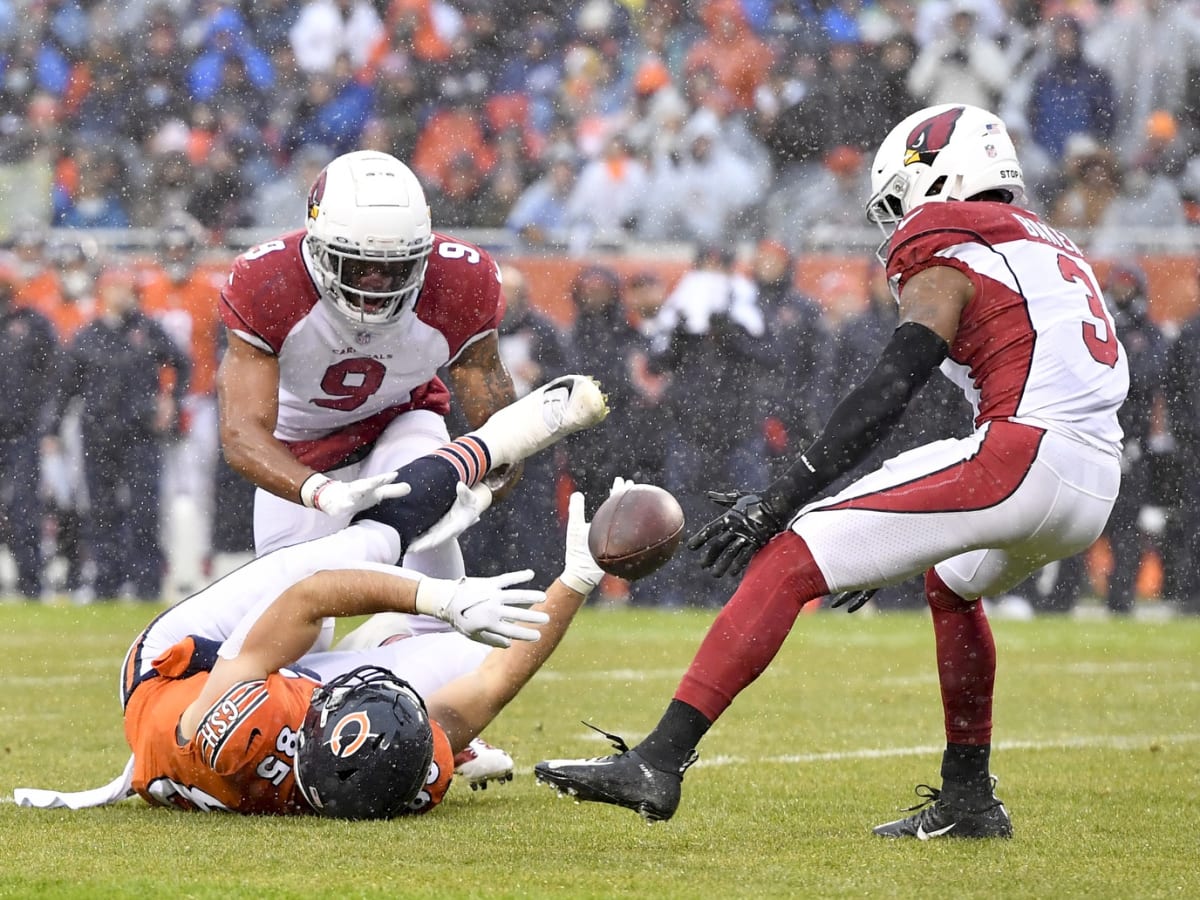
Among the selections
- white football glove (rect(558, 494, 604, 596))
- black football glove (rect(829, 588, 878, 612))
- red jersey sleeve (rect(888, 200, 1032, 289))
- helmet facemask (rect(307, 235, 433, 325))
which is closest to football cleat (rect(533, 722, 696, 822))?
black football glove (rect(829, 588, 878, 612))

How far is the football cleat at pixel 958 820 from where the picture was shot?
4547 mm

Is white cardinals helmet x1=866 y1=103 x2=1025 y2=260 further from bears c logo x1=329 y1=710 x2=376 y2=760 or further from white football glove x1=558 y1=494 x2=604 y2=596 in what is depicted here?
bears c logo x1=329 y1=710 x2=376 y2=760

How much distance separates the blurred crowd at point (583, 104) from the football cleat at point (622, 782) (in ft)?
25.6

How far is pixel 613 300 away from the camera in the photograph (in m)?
11.1

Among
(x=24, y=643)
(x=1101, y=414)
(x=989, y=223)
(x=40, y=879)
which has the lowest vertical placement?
(x=24, y=643)

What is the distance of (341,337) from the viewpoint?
564 centimetres

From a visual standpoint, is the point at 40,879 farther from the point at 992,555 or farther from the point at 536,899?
the point at 992,555

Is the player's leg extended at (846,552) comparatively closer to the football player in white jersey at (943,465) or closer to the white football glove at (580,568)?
the football player in white jersey at (943,465)

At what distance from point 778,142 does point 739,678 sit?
9041mm

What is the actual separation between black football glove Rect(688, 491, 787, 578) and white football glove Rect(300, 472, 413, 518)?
49.8 inches

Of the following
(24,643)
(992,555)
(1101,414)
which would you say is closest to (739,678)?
(992,555)

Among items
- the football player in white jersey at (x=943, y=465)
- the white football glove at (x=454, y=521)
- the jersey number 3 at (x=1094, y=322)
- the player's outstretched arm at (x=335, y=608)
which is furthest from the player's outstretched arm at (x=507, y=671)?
the jersey number 3 at (x=1094, y=322)

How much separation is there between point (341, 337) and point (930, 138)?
6.49ft

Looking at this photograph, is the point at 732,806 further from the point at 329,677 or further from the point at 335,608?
the point at 335,608
